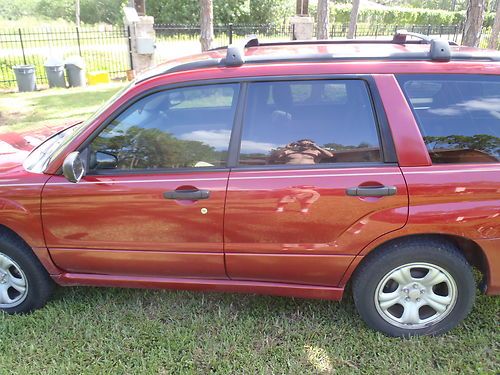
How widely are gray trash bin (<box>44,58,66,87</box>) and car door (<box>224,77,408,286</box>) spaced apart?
10731 millimetres

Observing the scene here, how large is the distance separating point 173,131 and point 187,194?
1.39ft

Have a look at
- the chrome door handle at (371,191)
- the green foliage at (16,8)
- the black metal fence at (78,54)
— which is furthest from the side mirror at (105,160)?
the green foliage at (16,8)

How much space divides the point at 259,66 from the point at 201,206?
35.6 inches

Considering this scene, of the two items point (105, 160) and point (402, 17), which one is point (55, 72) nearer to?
point (105, 160)

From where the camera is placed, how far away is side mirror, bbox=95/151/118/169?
2.80 metres

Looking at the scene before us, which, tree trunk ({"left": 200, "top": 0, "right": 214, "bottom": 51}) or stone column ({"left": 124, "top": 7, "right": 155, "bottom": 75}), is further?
stone column ({"left": 124, "top": 7, "right": 155, "bottom": 75})

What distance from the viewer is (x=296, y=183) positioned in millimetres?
2562

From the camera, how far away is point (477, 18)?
7.65 meters

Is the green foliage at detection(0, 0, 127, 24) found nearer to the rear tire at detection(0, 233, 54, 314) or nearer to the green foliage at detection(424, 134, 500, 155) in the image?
the rear tire at detection(0, 233, 54, 314)

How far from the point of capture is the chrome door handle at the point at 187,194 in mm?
2633

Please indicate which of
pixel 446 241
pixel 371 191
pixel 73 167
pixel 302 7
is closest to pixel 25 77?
pixel 302 7

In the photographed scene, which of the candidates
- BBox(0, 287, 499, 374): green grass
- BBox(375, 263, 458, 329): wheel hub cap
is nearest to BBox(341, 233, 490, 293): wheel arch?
BBox(375, 263, 458, 329): wheel hub cap

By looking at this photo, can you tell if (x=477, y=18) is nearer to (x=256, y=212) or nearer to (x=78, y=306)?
(x=256, y=212)

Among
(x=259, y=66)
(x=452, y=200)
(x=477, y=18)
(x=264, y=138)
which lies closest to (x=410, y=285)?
(x=452, y=200)
